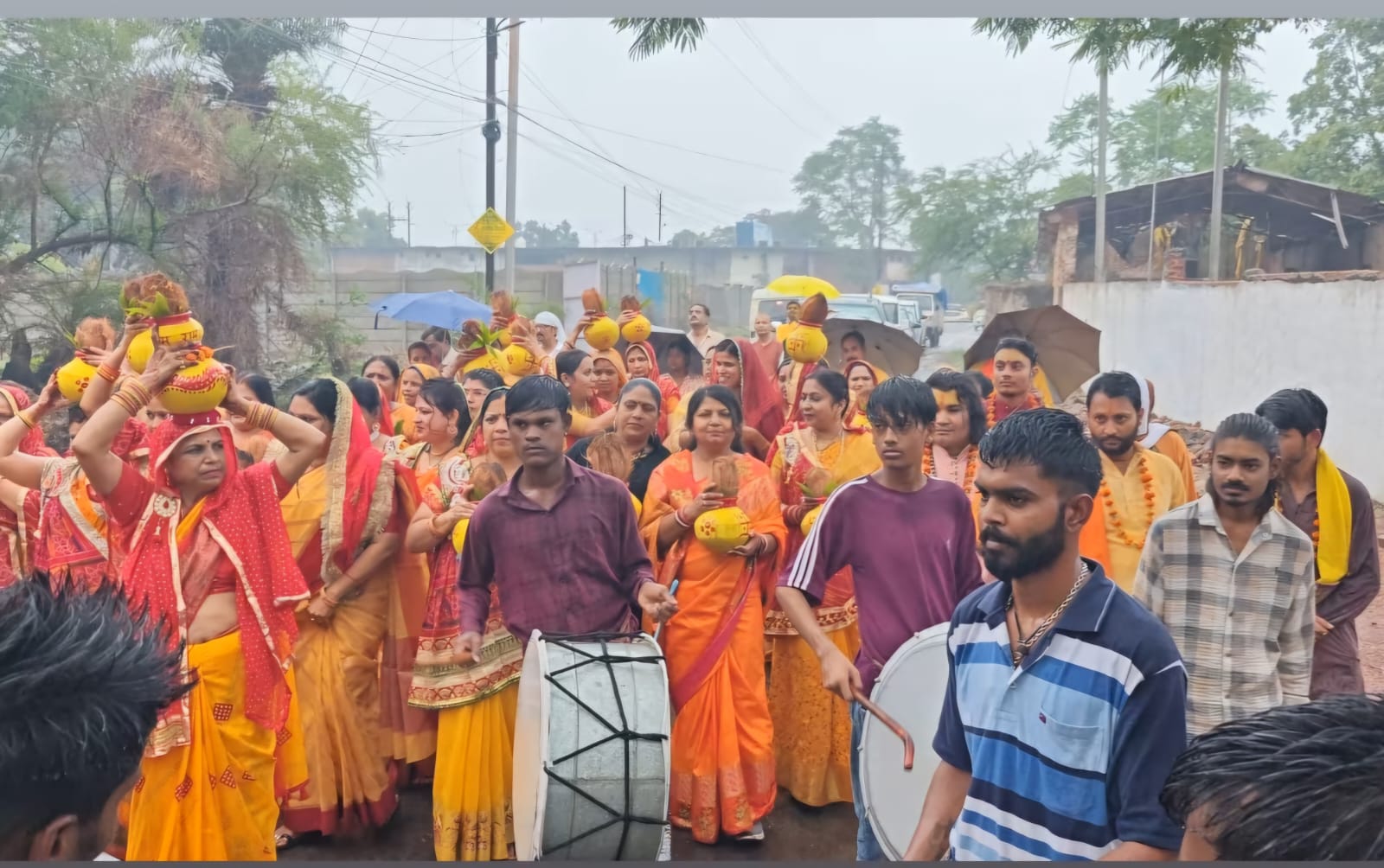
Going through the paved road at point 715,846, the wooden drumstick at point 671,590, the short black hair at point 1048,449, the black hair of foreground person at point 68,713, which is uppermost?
the short black hair at point 1048,449

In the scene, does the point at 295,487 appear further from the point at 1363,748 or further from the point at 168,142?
the point at 168,142

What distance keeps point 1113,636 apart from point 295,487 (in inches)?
138

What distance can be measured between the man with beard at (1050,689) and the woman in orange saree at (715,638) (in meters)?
2.29

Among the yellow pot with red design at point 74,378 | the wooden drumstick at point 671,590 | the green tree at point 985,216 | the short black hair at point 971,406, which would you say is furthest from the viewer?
the green tree at point 985,216

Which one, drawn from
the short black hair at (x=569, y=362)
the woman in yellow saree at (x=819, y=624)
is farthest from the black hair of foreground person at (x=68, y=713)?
the short black hair at (x=569, y=362)

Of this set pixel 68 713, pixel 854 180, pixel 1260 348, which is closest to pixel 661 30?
pixel 68 713

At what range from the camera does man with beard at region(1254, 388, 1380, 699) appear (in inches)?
162

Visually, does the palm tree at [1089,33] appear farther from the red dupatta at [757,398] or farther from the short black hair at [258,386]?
the short black hair at [258,386]

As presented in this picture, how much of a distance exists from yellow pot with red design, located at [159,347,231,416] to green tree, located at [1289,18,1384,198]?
22.7 metres

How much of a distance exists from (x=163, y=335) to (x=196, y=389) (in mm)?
197

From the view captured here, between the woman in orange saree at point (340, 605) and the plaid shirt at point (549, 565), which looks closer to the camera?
the plaid shirt at point (549, 565)

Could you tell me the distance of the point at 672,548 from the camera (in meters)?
4.87

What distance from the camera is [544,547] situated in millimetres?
3994

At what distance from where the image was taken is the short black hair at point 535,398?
399 cm
